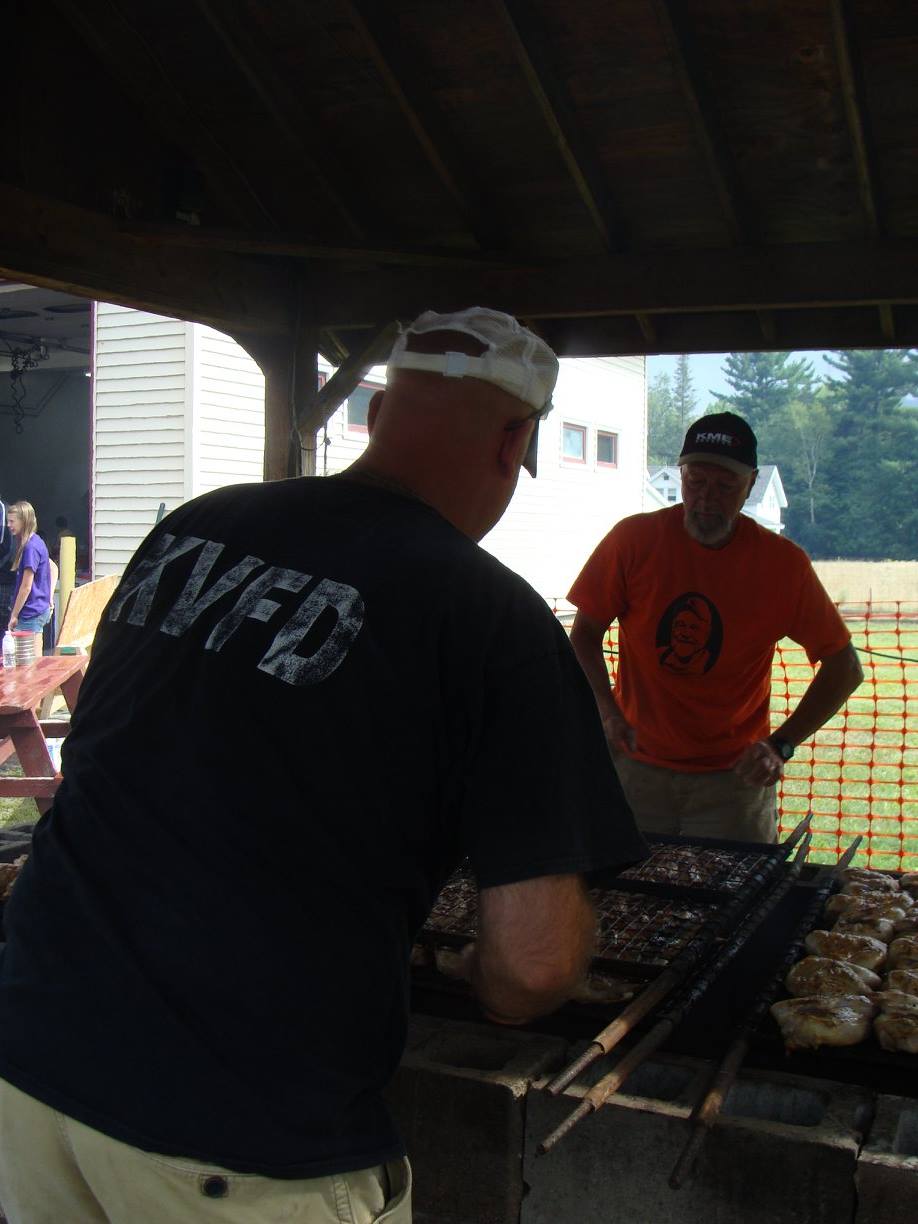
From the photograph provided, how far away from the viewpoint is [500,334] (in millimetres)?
1932

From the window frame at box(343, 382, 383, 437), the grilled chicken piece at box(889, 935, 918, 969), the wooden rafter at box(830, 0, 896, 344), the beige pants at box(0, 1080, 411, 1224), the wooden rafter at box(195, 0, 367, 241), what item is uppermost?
the window frame at box(343, 382, 383, 437)

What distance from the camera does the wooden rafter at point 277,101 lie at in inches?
172

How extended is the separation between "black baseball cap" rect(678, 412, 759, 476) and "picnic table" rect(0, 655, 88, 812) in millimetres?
4882

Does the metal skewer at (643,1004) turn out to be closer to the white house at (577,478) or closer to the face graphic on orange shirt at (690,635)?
the face graphic on orange shirt at (690,635)

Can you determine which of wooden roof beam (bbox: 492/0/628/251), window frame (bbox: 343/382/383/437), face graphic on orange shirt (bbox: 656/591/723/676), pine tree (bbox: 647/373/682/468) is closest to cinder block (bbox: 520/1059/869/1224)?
face graphic on orange shirt (bbox: 656/591/723/676)

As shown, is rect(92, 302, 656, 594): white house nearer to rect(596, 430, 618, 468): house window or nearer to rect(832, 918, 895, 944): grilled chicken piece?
rect(596, 430, 618, 468): house window

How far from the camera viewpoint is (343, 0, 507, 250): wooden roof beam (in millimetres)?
4172

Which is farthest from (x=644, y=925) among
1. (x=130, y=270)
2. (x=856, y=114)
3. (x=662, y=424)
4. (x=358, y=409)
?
(x=662, y=424)

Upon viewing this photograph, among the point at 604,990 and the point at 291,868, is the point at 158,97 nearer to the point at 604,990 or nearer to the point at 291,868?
the point at 604,990

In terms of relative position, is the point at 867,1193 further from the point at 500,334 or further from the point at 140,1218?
the point at 500,334

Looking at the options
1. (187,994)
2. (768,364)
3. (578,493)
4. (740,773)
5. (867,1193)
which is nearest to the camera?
(187,994)

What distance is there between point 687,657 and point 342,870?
127 inches

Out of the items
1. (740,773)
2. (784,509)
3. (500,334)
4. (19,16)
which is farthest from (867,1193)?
(784,509)

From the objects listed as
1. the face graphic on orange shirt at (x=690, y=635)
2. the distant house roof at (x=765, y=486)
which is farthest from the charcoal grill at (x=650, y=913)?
the distant house roof at (x=765, y=486)
